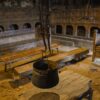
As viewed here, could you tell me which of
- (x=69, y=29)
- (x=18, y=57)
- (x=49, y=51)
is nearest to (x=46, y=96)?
(x=49, y=51)

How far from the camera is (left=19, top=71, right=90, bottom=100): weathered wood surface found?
3.11m

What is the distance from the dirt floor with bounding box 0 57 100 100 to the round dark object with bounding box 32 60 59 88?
1262 mm

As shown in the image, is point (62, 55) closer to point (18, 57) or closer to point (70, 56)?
point (70, 56)

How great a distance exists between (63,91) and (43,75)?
131 centimetres

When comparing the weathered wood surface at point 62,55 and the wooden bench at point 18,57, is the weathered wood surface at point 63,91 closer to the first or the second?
the weathered wood surface at point 62,55

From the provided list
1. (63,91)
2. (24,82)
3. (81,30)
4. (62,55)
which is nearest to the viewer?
(63,91)

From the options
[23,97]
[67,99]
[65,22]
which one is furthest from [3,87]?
[65,22]

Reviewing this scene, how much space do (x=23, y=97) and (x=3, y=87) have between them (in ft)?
6.10

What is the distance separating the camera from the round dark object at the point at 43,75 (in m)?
2.10

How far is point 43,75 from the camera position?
6.89ft

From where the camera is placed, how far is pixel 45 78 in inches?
83.6

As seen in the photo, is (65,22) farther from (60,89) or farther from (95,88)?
(60,89)

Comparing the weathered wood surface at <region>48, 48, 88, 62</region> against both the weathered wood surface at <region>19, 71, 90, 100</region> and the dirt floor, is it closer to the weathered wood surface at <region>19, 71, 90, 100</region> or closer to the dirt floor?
the dirt floor

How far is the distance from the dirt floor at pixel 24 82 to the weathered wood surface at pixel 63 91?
0.23 m
